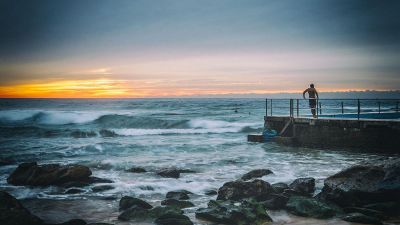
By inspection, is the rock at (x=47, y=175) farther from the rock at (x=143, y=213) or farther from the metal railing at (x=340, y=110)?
the metal railing at (x=340, y=110)

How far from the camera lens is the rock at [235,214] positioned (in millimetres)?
6836

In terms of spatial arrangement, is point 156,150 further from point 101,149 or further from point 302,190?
point 302,190

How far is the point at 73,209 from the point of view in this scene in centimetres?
828

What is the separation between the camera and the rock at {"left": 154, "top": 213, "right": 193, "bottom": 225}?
669 cm

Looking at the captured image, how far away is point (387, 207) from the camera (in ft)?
23.9

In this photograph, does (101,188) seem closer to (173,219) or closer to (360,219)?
(173,219)

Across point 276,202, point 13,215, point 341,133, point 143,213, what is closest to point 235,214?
point 276,202

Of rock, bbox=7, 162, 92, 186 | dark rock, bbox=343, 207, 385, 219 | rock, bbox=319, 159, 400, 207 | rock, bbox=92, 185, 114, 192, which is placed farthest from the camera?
rock, bbox=7, 162, 92, 186

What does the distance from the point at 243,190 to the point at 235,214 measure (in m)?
1.75

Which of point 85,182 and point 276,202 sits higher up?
point 276,202

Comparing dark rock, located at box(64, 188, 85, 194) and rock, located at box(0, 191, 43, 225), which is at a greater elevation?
rock, located at box(0, 191, 43, 225)

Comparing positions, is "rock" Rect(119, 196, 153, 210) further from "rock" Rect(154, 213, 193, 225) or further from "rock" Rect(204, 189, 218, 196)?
"rock" Rect(204, 189, 218, 196)

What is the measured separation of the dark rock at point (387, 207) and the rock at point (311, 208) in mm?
703

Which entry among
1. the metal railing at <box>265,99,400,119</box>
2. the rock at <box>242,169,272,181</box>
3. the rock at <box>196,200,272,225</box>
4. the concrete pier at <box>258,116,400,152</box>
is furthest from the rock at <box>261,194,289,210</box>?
the concrete pier at <box>258,116,400,152</box>
